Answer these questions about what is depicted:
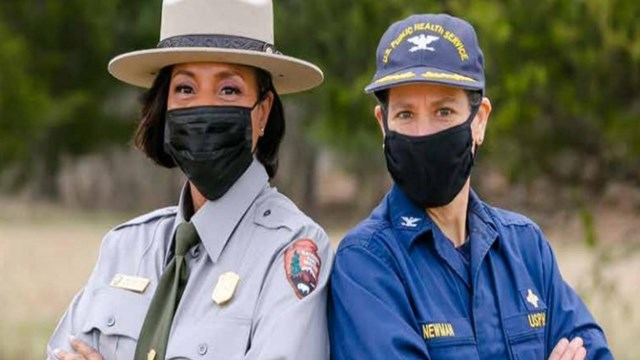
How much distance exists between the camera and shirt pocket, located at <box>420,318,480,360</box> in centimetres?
343

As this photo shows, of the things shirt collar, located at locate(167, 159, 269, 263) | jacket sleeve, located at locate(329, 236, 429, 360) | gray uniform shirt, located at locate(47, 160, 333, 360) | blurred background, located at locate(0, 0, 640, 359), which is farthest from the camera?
blurred background, located at locate(0, 0, 640, 359)

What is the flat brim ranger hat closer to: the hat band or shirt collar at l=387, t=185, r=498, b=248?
the hat band

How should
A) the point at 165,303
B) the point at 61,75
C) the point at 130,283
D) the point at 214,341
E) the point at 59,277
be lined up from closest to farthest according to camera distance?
1. the point at 214,341
2. the point at 165,303
3. the point at 130,283
4. the point at 59,277
5. the point at 61,75

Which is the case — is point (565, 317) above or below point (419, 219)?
below

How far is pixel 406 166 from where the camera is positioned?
357 cm

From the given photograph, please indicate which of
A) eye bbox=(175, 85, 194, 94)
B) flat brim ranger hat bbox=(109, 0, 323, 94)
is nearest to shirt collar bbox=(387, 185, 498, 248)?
flat brim ranger hat bbox=(109, 0, 323, 94)

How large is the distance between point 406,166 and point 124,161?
112 feet

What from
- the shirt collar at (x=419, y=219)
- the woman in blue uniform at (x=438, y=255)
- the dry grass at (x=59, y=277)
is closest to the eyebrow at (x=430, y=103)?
the woman in blue uniform at (x=438, y=255)

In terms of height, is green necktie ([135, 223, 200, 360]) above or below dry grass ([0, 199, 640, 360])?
above

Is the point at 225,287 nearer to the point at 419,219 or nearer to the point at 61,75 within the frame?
the point at 419,219

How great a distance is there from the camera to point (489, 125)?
320 inches

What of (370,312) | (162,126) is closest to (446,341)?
(370,312)

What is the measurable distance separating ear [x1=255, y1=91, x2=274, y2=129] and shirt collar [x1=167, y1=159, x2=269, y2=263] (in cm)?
12

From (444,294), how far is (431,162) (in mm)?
353
